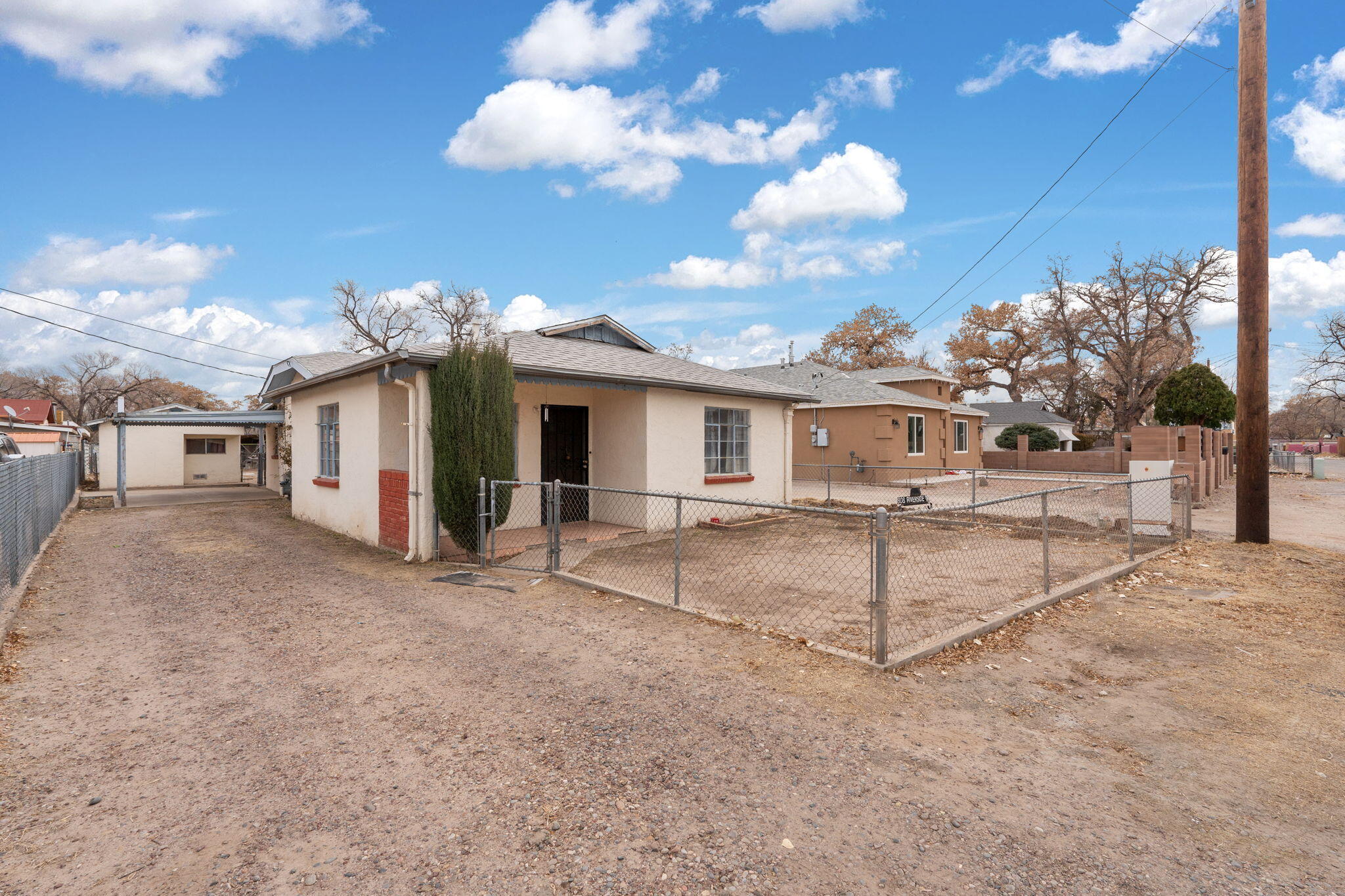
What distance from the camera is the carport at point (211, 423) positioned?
17.2 metres

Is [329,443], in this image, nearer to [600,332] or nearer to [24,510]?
[24,510]

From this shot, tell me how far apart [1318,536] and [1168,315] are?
31540 mm

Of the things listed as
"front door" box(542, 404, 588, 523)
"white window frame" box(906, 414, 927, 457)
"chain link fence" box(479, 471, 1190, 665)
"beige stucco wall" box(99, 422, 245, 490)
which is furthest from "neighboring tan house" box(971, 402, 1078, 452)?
"beige stucco wall" box(99, 422, 245, 490)

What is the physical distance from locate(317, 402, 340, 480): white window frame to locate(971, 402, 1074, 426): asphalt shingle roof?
38.2 metres

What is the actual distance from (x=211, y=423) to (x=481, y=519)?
595 inches

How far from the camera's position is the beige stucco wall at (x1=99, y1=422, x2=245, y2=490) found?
72.9 ft

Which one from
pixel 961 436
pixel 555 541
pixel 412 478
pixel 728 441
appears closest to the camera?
pixel 555 541

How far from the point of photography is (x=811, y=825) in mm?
2842

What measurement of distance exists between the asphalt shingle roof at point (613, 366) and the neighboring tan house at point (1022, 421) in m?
32.4

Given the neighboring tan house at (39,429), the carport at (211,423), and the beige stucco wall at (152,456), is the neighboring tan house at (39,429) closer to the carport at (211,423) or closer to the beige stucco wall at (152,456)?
the beige stucco wall at (152,456)

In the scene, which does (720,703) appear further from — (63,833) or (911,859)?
(63,833)

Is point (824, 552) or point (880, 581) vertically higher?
point (880, 581)

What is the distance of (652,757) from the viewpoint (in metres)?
3.45

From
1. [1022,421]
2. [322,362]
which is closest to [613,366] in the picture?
[322,362]
